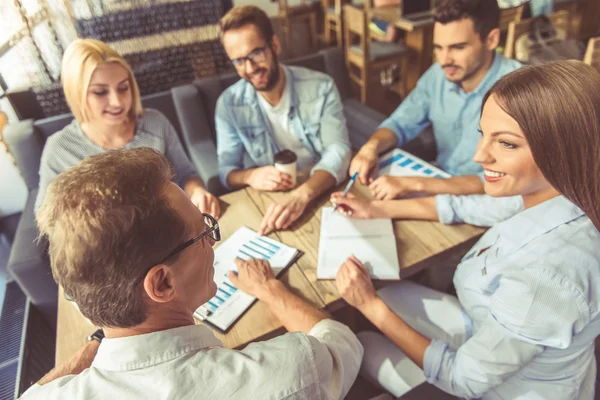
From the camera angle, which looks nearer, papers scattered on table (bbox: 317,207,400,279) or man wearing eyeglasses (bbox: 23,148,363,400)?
man wearing eyeglasses (bbox: 23,148,363,400)

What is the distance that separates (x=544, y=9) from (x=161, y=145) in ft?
12.3

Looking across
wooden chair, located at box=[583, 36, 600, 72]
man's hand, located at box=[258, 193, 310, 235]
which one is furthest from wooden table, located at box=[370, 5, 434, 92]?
man's hand, located at box=[258, 193, 310, 235]

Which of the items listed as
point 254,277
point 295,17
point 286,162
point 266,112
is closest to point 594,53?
point 266,112

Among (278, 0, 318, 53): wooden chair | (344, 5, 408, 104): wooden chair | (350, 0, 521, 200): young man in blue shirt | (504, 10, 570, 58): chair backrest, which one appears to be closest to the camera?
(350, 0, 521, 200): young man in blue shirt

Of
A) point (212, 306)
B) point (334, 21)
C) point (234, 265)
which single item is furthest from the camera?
point (334, 21)

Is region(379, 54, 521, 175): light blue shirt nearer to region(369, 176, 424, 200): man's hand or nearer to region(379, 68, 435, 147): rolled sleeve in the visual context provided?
region(379, 68, 435, 147): rolled sleeve

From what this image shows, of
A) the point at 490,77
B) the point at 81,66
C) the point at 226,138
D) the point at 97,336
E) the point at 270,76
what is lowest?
the point at 97,336

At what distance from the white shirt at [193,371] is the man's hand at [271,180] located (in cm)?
79

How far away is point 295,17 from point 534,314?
557 centimetres

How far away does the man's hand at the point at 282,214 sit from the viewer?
1.30m

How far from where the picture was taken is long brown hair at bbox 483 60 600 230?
780 millimetres

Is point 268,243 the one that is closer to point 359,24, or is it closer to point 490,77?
point 490,77

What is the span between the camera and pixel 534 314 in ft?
2.60

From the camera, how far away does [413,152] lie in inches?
84.0
